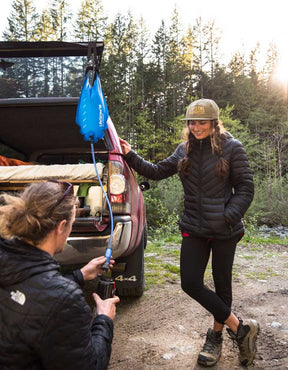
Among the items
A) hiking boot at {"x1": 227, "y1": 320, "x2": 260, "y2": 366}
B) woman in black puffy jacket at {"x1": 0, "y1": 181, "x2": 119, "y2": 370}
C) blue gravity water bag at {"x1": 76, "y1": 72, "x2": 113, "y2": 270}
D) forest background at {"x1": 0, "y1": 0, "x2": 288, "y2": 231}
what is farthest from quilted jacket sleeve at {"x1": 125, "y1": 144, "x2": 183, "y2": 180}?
forest background at {"x1": 0, "y1": 0, "x2": 288, "y2": 231}

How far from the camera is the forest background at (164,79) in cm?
2383

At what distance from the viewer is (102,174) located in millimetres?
2998

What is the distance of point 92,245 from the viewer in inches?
107

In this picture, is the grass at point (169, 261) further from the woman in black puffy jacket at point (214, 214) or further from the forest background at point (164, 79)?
the forest background at point (164, 79)

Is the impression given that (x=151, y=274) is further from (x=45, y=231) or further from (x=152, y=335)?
(x=45, y=231)

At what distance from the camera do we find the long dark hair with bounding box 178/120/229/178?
8.05ft

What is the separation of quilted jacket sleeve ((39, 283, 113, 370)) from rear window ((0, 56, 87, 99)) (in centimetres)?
245

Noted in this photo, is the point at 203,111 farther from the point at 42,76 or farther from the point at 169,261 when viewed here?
the point at 169,261

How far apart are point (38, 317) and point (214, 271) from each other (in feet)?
5.41

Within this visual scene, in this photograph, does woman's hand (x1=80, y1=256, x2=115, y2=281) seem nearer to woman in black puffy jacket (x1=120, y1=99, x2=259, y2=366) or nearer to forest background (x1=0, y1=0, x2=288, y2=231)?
woman in black puffy jacket (x1=120, y1=99, x2=259, y2=366)

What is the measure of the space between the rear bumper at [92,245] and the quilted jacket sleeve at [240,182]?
→ 899 millimetres

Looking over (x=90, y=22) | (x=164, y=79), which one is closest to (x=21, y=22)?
(x=90, y=22)

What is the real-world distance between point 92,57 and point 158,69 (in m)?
29.7

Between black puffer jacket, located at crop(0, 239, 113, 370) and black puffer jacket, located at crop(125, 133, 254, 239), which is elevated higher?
black puffer jacket, located at crop(125, 133, 254, 239)
